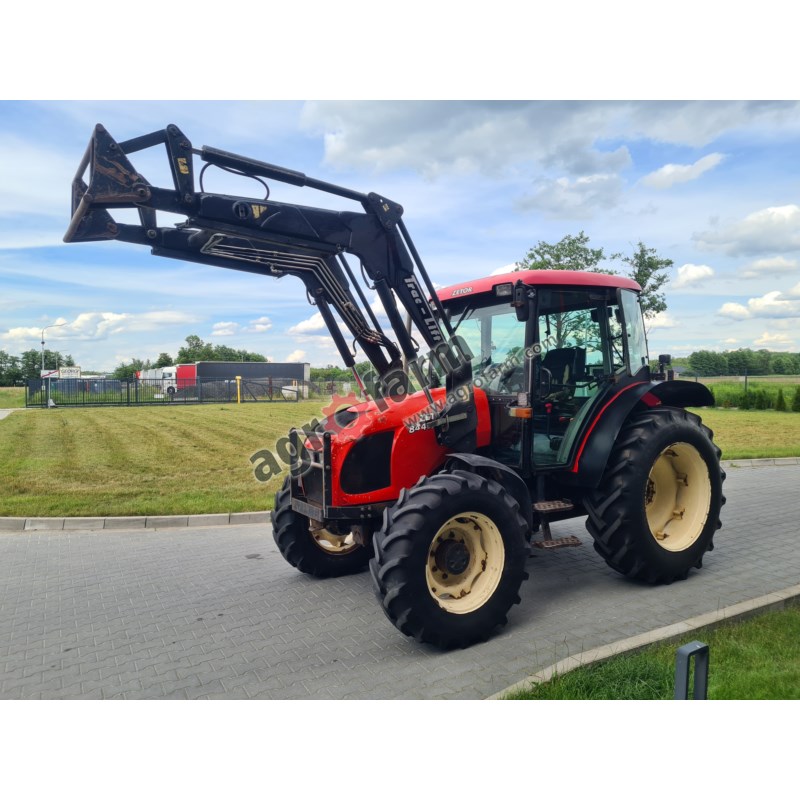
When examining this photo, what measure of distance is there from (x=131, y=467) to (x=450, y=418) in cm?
910

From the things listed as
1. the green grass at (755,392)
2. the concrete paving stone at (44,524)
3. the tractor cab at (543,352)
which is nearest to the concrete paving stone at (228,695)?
the tractor cab at (543,352)

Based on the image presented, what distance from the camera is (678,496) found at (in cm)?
631

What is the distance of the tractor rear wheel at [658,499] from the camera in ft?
18.0

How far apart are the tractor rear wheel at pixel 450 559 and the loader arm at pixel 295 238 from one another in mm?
970

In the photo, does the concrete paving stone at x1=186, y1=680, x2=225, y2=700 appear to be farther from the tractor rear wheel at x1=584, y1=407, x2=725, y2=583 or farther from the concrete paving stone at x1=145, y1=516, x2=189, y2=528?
the concrete paving stone at x1=145, y1=516, x2=189, y2=528

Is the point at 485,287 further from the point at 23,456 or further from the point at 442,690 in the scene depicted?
the point at 23,456

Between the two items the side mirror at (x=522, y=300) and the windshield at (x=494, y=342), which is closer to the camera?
the side mirror at (x=522, y=300)

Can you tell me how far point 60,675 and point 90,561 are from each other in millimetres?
2934

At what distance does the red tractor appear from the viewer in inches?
170

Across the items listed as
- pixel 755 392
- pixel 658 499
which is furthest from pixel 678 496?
pixel 755 392

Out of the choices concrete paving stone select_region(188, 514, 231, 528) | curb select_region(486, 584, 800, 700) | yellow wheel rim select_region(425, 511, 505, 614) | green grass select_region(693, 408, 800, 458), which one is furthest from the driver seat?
green grass select_region(693, 408, 800, 458)

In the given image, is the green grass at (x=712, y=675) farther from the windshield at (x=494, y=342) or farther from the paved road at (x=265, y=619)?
the windshield at (x=494, y=342)

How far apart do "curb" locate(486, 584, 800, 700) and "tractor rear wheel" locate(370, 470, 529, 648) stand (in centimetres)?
70

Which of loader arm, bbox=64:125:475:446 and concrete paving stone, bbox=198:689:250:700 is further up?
loader arm, bbox=64:125:475:446
